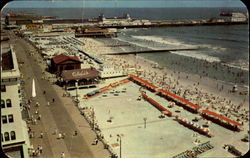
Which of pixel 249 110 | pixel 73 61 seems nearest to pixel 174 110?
pixel 249 110

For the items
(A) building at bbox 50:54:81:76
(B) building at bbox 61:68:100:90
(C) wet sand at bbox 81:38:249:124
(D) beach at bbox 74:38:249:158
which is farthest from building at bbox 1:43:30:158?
(A) building at bbox 50:54:81:76

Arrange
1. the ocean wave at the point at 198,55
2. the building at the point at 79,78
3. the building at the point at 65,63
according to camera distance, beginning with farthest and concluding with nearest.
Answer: the ocean wave at the point at 198,55 → the building at the point at 65,63 → the building at the point at 79,78

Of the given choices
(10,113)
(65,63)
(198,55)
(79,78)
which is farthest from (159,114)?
(198,55)

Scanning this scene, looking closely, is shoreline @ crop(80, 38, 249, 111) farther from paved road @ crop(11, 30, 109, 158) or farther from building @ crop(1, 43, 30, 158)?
building @ crop(1, 43, 30, 158)

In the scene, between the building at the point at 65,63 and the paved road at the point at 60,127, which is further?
the building at the point at 65,63

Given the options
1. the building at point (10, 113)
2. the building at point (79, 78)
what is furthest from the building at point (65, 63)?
the building at point (10, 113)

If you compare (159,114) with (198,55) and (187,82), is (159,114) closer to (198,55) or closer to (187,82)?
(187,82)

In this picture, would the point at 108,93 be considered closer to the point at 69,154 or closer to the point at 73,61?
the point at 73,61

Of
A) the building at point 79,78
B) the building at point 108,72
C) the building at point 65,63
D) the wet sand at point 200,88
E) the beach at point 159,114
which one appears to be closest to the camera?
the beach at point 159,114

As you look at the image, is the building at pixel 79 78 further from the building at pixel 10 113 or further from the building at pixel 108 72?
the building at pixel 10 113
